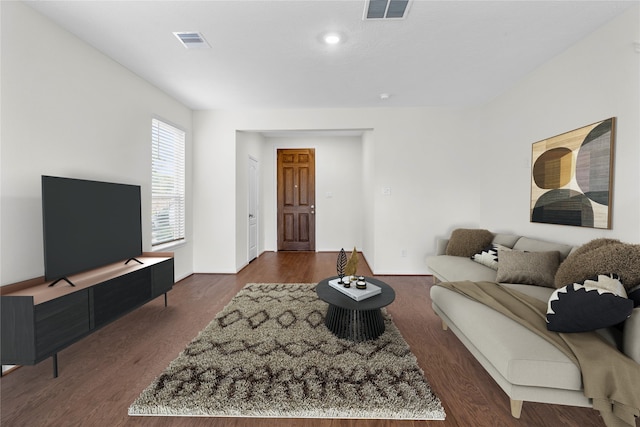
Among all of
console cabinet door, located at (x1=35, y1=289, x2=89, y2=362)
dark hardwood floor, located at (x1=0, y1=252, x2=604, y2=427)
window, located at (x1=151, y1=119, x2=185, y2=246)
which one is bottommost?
dark hardwood floor, located at (x1=0, y1=252, x2=604, y2=427)

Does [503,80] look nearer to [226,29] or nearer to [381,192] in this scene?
[381,192]

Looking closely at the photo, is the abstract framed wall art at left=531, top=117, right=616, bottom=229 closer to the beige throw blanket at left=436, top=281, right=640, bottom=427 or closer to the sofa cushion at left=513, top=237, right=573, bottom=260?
the sofa cushion at left=513, top=237, right=573, bottom=260

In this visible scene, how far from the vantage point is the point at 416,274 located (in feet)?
13.9

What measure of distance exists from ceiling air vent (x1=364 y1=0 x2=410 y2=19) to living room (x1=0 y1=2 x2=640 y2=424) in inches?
66.3

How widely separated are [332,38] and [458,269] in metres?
2.63

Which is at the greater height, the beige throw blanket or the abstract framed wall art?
the abstract framed wall art

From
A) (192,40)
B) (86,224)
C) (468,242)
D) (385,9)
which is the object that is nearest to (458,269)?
(468,242)

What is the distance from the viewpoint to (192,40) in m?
2.37

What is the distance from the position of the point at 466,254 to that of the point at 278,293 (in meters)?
2.44

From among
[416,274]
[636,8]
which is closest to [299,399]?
[416,274]

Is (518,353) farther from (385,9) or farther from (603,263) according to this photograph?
(385,9)

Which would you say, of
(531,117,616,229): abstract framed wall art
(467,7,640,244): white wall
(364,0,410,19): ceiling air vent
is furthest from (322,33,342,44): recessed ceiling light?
(531,117,616,229): abstract framed wall art

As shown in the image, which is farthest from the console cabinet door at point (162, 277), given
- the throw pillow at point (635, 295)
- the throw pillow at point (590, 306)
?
the throw pillow at point (635, 295)

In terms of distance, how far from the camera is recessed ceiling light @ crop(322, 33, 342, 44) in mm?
2293
